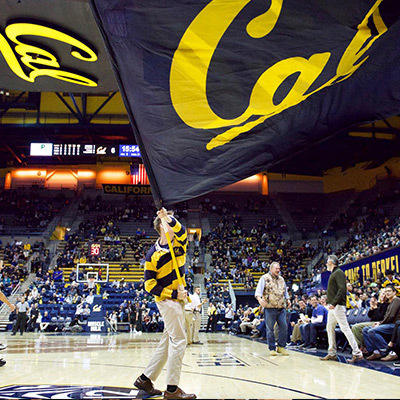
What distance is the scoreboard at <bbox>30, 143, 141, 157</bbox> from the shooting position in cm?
3014

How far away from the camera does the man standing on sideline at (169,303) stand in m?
4.14

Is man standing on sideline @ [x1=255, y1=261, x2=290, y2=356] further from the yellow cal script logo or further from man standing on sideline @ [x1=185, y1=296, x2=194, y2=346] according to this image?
the yellow cal script logo

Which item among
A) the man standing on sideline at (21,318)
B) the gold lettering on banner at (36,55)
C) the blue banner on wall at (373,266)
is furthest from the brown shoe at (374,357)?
the man standing on sideline at (21,318)

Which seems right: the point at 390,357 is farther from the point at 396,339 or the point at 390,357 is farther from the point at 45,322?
the point at 45,322

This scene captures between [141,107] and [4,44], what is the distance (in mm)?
13608

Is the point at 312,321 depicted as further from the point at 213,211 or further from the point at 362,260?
the point at 213,211

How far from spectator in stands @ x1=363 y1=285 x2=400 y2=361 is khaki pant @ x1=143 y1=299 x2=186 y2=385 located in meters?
4.43

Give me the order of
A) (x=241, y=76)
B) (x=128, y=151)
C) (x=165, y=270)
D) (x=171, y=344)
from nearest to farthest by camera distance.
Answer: (x=241, y=76), (x=171, y=344), (x=165, y=270), (x=128, y=151)

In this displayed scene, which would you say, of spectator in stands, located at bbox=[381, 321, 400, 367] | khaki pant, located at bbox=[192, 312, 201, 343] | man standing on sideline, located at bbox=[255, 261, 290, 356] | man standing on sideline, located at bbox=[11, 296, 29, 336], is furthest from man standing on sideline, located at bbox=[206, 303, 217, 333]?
spectator in stands, located at bbox=[381, 321, 400, 367]

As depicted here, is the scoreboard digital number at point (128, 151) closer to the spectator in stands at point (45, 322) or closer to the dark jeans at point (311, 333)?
the spectator in stands at point (45, 322)

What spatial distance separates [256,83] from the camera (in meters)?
3.74

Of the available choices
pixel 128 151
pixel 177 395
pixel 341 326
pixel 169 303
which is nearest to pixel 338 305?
pixel 341 326

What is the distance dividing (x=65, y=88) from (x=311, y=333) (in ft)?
48.0

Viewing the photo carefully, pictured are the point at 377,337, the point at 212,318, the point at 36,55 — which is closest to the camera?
the point at 377,337
